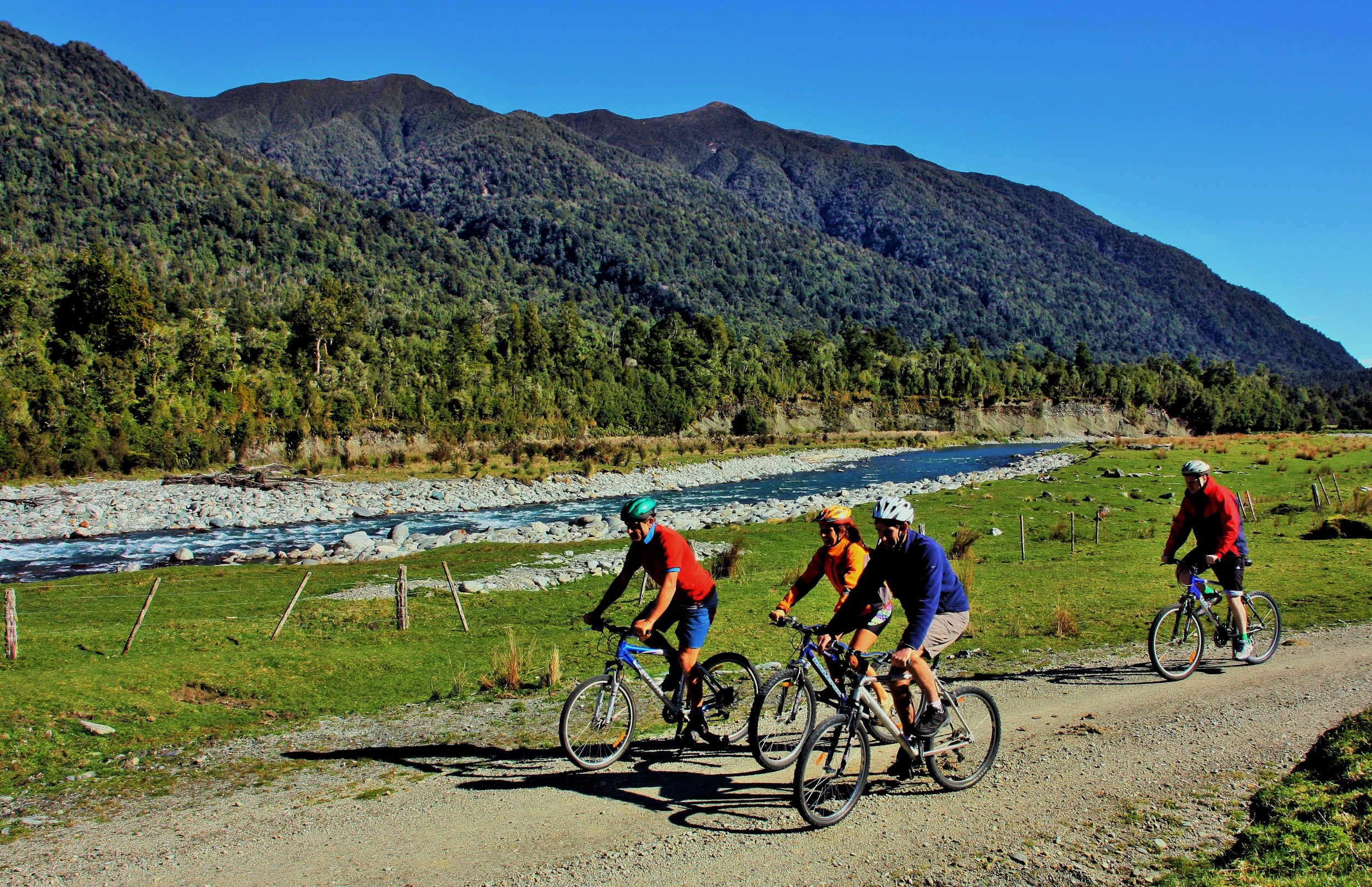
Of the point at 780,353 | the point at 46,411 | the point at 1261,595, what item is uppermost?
the point at 780,353

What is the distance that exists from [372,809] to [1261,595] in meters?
11.0

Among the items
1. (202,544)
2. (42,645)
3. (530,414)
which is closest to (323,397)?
(530,414)

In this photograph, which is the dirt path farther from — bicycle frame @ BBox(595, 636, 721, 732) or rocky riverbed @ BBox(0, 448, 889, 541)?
rocky riverbed @ BBox(0, 448, 889, 541)

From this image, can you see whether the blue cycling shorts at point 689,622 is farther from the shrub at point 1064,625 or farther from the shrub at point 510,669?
the shrub at point 1064,625

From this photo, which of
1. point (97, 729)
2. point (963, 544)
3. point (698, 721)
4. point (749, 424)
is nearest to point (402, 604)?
point (97, 729)

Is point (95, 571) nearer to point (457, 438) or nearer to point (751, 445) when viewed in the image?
point (457, 438)

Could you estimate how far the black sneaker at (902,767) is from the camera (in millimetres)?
7023

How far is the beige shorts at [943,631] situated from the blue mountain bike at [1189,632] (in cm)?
Answer: 447

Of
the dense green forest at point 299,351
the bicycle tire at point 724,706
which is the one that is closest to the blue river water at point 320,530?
the dense green forest at point 299,351

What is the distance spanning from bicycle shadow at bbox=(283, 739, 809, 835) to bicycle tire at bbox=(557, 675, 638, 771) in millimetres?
139

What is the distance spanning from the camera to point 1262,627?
10383 millimetres

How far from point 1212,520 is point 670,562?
6.99m

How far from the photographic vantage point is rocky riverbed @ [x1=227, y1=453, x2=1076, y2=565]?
28438 millimetres

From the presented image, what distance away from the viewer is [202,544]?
104 feet
